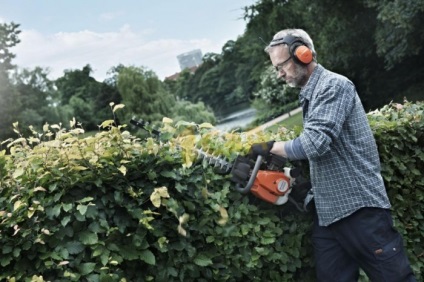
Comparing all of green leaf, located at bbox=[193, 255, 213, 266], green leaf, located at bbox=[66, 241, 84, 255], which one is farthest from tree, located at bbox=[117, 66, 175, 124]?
green leaf, located at bbox=[66, 241, 84, 255]

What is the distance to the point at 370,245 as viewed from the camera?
245cm

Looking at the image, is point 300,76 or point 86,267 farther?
point 300,76

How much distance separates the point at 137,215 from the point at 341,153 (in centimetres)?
117

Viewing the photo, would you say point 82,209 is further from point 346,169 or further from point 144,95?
point 144,95

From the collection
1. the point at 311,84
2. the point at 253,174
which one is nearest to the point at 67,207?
the point at 253,174

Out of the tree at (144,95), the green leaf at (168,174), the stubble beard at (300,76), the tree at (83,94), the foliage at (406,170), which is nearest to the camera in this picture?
the green leaf at (168,174)

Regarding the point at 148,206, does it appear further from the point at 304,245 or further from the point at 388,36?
the point at 388,36

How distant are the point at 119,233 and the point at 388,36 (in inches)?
760

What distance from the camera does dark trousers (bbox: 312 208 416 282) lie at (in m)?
2.46

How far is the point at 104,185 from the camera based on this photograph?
2.17m

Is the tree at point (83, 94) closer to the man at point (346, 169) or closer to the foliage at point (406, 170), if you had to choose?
the foliage at point (406, 170)

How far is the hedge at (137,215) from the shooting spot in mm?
1988

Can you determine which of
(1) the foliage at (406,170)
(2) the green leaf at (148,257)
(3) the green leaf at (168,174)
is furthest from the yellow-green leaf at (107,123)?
(1) the foliage at (406,170)

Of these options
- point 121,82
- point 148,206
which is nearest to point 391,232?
point 148,206
